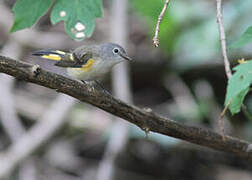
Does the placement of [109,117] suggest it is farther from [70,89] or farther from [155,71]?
[70,89]

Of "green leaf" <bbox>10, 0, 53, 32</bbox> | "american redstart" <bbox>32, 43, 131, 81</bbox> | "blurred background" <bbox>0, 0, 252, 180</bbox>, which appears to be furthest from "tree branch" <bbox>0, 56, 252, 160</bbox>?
"blurred background" <bbox>0, 0, 252, 180</bbox>

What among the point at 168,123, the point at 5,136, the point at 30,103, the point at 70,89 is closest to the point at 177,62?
the point at 30,103

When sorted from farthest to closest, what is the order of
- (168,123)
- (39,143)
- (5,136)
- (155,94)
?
(155,94)
(5,136)
(39,143)
(168,123)

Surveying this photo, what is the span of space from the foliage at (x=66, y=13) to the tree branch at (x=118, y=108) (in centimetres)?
27

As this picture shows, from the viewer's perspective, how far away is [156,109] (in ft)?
18.9

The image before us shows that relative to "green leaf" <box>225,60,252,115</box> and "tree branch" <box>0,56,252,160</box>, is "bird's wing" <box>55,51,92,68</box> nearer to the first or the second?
"tree branch" <box>0,56,252,160</box>

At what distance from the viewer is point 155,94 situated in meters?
6.19

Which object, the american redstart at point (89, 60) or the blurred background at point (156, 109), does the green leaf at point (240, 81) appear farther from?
the blurred background at point (156, 109)

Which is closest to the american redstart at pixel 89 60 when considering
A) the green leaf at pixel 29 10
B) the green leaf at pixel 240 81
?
the green leaf at pixel 29 10

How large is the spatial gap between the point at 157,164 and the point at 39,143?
1616 mm

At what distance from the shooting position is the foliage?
2037 mm

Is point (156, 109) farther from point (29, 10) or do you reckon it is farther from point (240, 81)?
point (240, 81)

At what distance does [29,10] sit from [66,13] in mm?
196

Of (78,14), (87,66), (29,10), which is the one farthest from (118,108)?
(87,66)
